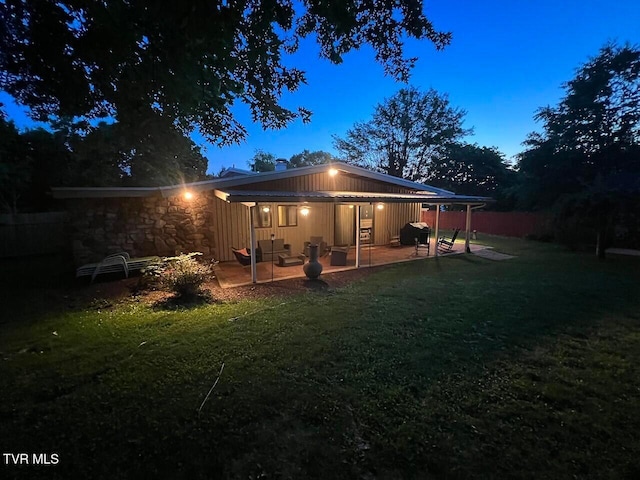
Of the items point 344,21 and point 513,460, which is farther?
point 344,21

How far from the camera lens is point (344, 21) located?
3066 mm

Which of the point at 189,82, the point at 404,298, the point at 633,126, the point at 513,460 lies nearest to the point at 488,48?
the point at 633,126

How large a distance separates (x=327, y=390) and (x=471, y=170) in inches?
1144

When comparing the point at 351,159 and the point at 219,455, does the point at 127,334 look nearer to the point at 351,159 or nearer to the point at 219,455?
the point at 219,455

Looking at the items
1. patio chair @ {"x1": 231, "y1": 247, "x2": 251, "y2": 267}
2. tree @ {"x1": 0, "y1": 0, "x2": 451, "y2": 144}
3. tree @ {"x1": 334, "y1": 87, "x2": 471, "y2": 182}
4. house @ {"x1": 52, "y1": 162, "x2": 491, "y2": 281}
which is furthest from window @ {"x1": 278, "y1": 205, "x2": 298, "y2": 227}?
tree @ {"x1": 334, "y1": 87, "x2": 471, "y2": 182}

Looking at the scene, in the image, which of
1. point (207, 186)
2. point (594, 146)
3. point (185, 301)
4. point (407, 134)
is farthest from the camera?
point (407, 134)

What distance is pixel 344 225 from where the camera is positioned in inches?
483

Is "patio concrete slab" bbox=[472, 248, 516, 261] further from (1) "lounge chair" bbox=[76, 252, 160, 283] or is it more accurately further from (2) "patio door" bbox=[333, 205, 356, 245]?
(1) "lounge chair" bbox=[76, 252, 160, 283]

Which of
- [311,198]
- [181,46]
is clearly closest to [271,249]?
[311,198]

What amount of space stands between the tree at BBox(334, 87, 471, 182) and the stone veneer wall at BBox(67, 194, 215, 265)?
2250 centimetres

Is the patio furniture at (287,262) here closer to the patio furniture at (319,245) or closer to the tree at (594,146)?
the patio furniture at (319,245)

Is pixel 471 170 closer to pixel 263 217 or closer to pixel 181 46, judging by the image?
pixel 263 217

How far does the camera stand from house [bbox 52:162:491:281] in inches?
306

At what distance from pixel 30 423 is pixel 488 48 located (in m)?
17.1
